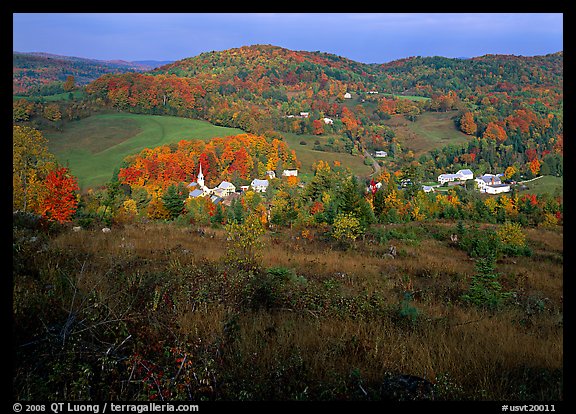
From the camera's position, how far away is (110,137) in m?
65.3

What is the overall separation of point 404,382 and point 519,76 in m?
157

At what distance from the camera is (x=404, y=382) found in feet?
8.38

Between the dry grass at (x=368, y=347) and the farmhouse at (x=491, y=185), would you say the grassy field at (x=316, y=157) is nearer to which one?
the farmhouse at (x=491, y=185)

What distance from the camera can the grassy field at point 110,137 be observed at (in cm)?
5353

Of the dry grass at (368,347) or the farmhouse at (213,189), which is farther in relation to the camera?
the farmhouse at (213,189)

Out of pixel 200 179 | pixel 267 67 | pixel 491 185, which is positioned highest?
pixel 267 67

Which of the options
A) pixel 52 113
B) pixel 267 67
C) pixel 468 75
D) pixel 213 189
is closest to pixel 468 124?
pixel 468 75

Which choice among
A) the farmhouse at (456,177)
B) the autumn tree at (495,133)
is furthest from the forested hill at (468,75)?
the farmhouse at (456,177)

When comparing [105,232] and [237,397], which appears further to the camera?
[105,232]

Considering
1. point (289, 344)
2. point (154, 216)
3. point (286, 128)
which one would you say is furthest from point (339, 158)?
point (289, 344)

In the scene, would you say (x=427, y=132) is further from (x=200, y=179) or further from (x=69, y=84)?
(x=69, y=84)

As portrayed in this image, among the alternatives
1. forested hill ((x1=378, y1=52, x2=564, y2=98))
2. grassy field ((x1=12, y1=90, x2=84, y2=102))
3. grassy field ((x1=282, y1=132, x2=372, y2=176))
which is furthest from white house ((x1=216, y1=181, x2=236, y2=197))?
forested hill ((x1=378, y1=52, x2=564, y2=98))
